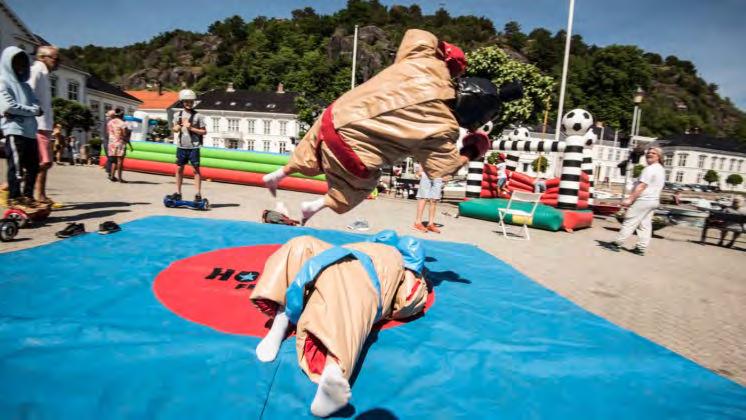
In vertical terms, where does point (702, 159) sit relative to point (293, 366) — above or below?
above

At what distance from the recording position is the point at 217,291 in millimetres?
2678

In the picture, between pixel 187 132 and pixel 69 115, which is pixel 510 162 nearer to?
pixel 187 132

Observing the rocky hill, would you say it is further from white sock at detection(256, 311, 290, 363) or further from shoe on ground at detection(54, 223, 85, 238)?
white sock at detection(256, 311, 290, 363)

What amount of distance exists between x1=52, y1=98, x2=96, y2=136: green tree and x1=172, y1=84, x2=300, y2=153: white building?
2325cm

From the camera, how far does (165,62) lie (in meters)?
98.9

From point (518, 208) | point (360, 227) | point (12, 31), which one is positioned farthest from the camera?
point (12, 31)

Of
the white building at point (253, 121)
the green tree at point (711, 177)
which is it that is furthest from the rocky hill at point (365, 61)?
the green tree at point (711, 177)

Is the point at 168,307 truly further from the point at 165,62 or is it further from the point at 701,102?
the point at 701,102

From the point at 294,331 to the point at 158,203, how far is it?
564 centimetres

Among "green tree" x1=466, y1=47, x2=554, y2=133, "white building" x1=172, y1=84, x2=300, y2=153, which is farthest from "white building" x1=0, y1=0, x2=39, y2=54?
"green tree" x1=466, y1=47, x2=554, y2=133

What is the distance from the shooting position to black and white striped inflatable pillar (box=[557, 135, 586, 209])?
845 centimetres

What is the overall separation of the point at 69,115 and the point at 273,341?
2699 centimetres

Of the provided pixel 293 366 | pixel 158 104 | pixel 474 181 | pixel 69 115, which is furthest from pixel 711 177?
pixel 158 104

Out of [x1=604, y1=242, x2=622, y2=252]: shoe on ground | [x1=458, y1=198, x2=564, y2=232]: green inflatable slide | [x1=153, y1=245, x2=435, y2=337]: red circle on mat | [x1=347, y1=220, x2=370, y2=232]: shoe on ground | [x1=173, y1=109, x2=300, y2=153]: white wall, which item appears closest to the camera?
[x1=153, y1=245, x2=435, y2=337]: red circle on mat
